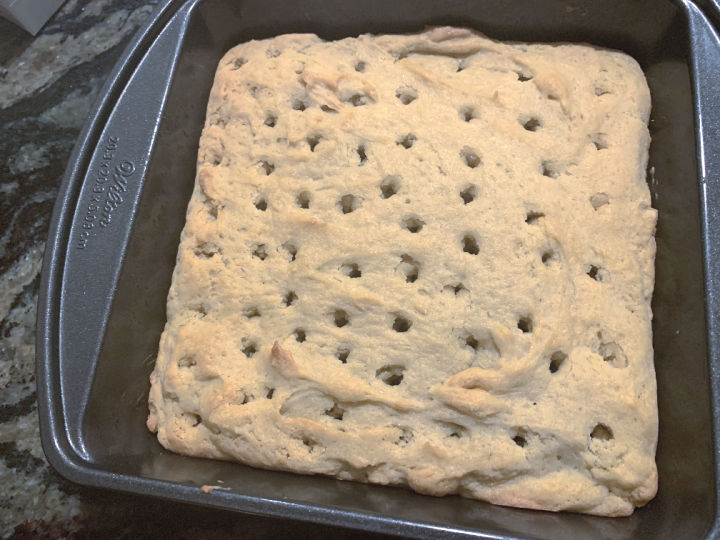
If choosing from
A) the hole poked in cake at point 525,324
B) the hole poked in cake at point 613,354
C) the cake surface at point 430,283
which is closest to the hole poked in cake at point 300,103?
the cake surface at point 430,283

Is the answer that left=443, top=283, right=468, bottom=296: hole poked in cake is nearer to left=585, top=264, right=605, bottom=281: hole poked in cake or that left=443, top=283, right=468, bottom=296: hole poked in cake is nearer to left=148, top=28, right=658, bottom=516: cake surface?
left=148, top=28, right=658, bottom=516: cake surface

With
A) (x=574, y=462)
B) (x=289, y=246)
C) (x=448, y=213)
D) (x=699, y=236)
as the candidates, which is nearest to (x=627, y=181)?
(x=699, y=236)

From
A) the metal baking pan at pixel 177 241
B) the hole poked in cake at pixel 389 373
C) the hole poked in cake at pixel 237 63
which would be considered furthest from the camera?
the hole poked in cake at pixel 237 63

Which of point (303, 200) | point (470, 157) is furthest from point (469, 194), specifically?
point (303, 200)

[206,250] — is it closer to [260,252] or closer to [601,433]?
[260,252]

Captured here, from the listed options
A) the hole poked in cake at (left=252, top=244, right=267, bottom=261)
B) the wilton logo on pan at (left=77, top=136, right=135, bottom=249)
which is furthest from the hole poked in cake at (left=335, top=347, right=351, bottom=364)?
the wilton logo on pan at (left=77, top=136, right=135, bottom=249)

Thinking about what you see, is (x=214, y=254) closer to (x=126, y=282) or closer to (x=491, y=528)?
(x=126, y=282)

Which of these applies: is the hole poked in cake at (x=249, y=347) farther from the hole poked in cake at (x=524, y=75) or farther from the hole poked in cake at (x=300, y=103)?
the hole poked in cake at (x=524, y=75)

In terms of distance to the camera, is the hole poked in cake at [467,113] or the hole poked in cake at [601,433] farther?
the hole poked in cake at [467,113]
